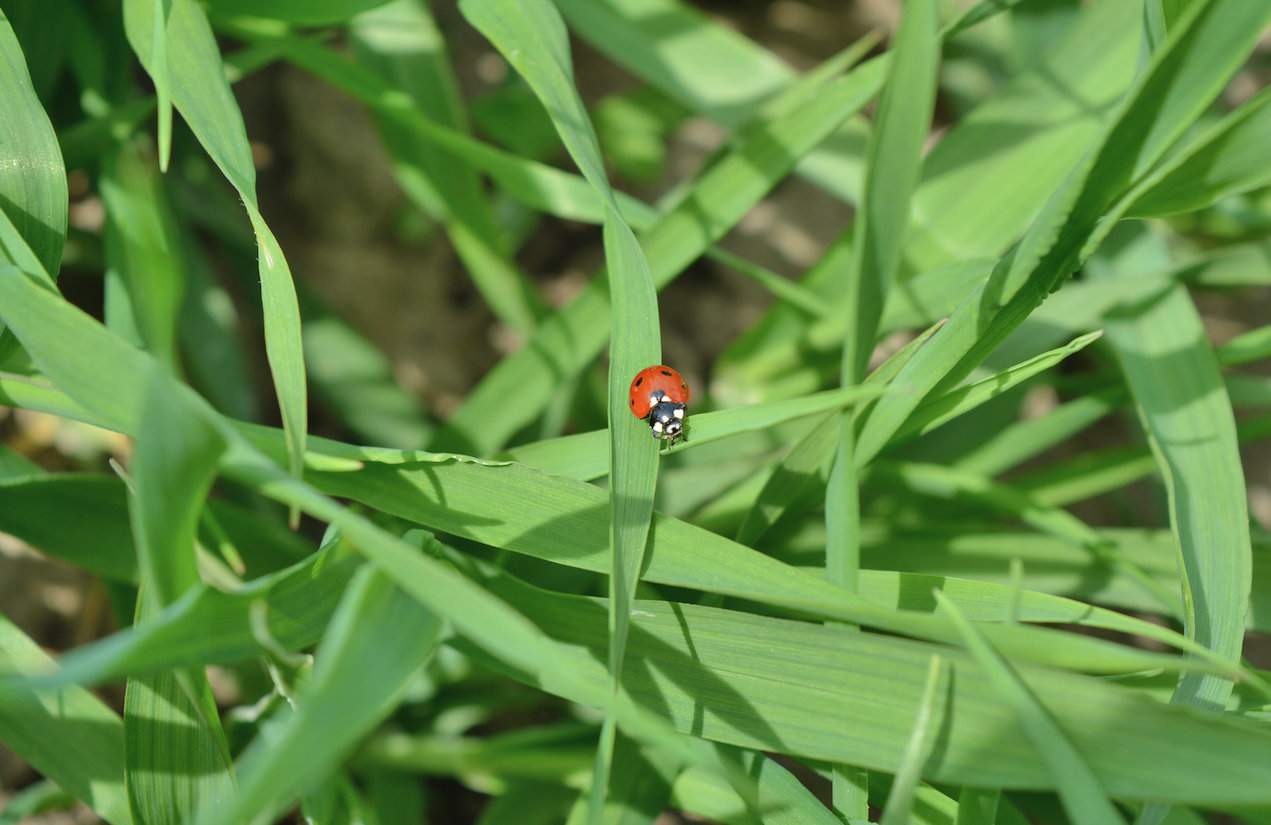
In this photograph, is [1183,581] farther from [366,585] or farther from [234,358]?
[234,358]

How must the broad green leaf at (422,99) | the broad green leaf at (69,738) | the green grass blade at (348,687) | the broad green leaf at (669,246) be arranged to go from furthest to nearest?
the broad green leaf at (422,99)
the broad green leaf at (669,246)
the broad green leaf at (69,738)
the green grass blade at (348,687)

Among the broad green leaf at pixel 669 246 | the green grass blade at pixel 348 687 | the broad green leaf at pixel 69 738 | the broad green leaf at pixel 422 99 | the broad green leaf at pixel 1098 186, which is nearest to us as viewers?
the green grass blade at pixel 348 687

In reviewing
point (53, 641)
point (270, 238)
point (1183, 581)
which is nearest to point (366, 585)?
point (270, 238)

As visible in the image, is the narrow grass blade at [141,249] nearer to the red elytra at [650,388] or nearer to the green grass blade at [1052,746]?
the red elytra at [650,388]

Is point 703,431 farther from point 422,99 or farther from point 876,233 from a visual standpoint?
point 422,99

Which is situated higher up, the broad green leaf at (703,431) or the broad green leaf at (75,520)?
the broad green leaf at (703,431)

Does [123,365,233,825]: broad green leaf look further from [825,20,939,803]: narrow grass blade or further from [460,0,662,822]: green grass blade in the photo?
[825,20,939,803]: narrow grass blade

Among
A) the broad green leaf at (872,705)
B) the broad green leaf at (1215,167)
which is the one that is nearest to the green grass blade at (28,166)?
the broad green leaf at (872,705)

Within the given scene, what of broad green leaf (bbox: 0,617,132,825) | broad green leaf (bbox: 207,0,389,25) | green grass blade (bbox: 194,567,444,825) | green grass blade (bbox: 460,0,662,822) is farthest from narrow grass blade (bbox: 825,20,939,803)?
broad green leaf (bbox: 0,617,132,825)
